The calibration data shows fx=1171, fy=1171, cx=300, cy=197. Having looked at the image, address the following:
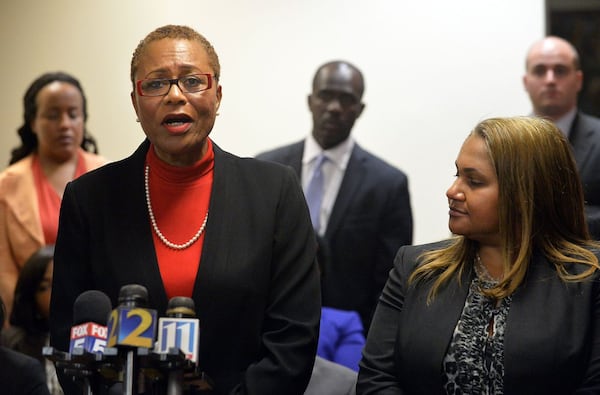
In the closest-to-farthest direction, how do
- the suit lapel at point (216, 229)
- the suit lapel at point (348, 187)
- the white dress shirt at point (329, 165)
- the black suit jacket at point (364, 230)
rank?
the suit lapel at point (216, 229), the black suit jacket at point (364, 230), the suit lapel at point (348, 187), the white dress shirt at point (329, 165)

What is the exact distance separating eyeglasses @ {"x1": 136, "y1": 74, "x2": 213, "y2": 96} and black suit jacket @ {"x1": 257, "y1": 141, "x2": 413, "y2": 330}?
202 cm

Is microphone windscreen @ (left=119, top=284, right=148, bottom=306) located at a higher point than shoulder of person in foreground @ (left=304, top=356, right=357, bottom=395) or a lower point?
higher

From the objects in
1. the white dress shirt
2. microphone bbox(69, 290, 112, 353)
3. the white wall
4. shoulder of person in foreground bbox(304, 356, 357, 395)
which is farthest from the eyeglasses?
the white wall

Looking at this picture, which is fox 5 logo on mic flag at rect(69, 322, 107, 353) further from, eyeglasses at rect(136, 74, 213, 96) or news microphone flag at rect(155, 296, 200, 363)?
eyeglasses at rect(136, 74, 213, 96)

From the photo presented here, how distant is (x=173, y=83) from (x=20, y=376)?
1.21m

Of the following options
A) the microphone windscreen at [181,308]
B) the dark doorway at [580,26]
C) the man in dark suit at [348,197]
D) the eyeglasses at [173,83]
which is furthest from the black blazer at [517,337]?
the dark doorway at [580,26]

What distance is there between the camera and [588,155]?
15.9 ft

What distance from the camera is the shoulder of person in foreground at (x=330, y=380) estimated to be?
11.5 ft

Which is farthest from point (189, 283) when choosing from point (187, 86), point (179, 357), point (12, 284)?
point (12, 284)

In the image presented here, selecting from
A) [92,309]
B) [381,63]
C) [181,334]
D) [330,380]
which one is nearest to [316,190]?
[381,63]

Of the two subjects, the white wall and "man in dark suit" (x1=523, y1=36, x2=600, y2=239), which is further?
the white wall

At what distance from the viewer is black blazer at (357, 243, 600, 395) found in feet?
9.66

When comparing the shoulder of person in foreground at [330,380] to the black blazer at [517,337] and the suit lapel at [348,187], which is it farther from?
the suit lapel at [348,187]

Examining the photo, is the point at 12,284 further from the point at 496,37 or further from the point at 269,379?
the point at 496,37
